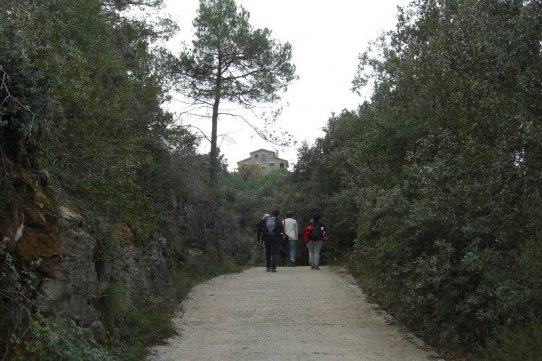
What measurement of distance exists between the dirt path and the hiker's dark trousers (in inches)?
127

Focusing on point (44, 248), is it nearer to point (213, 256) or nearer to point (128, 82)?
point (128, 82)

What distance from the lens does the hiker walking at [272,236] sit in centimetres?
1550

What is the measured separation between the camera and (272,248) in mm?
15688

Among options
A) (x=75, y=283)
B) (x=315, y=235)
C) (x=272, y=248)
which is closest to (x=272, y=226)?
(x=272, y=248)

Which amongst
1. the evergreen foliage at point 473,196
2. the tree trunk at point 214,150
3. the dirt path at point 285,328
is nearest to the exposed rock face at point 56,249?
the dirt path at point 285,328

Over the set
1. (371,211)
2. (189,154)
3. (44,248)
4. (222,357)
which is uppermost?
(189,154)

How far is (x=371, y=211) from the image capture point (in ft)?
33.2

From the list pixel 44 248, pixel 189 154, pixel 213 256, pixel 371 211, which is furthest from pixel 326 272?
pixel 44 248

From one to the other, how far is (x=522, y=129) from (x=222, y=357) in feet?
13.3

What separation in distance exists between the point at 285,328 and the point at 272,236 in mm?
7283

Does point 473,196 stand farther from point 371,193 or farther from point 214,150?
point 214,150

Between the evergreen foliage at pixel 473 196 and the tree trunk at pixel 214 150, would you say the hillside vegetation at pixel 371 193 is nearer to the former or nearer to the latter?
the evergreen foliage at pixel 473 196

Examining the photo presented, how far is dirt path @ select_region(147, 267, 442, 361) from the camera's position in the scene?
6.89 meters

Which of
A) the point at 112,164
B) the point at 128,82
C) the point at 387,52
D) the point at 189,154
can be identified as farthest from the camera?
the point at 387,52
